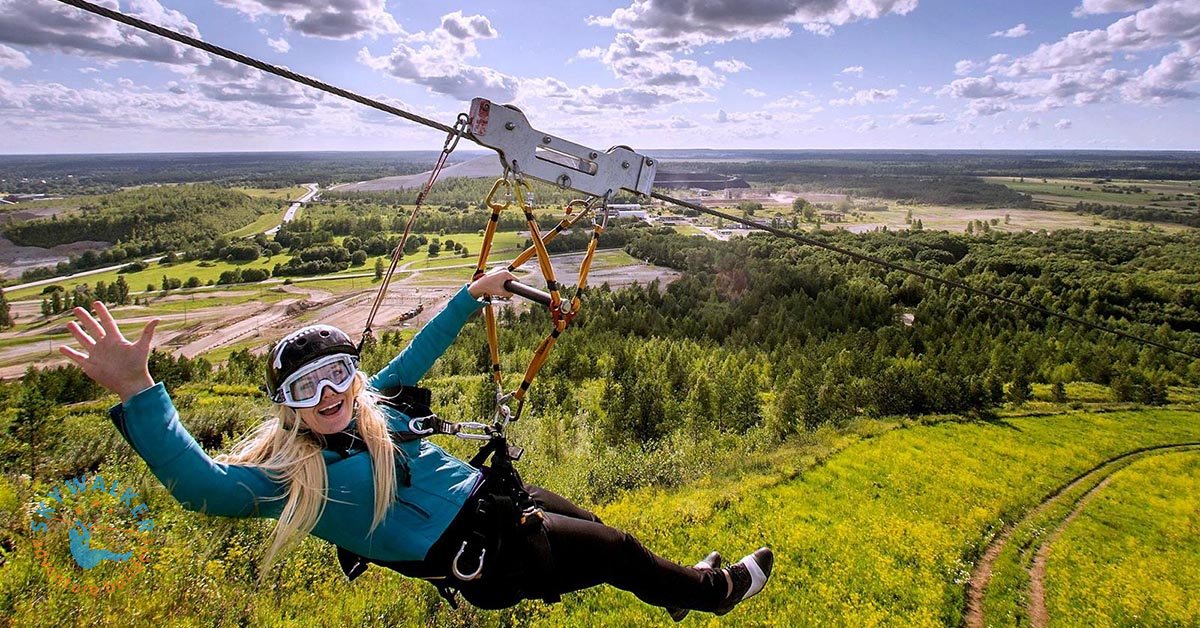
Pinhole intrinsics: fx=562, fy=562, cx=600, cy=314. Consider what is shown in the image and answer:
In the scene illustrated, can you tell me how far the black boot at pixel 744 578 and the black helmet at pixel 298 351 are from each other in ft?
11.1

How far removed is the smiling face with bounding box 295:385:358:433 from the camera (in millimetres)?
2889

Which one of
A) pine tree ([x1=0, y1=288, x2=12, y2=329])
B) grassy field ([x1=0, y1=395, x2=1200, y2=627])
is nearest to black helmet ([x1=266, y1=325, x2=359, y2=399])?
grassy field ([x1=0, y1=395, x2=1200, y2=627])

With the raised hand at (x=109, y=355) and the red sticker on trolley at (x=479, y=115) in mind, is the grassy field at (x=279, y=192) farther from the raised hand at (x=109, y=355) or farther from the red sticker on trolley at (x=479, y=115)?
the raised hand at (x=109, y=355)

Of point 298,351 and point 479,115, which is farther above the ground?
point 479,115

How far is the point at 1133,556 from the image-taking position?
599 inches

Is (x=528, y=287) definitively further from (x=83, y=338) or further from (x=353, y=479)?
(x=83, y=338)

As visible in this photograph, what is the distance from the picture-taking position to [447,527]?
121 inches

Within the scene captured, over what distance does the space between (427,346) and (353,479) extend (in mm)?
1140

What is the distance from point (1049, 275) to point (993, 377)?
190 ft

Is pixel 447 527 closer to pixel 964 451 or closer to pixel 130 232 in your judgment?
pixel 964 451

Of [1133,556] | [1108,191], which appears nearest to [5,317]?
[1133,556]

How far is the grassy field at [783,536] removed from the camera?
20.7 ft

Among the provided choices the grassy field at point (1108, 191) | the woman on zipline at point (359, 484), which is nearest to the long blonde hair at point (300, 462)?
the woman on zipline at point (359, 484)

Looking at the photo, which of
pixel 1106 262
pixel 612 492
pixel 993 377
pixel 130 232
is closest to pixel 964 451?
pixel 993 377
